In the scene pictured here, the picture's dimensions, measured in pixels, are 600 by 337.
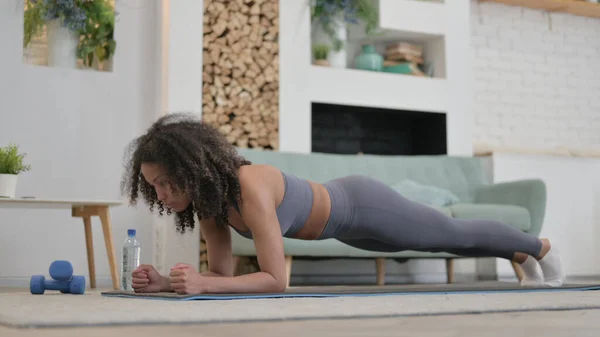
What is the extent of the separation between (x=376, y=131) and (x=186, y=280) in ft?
11.8

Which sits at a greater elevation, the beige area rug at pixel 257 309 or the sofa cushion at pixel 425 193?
the sofa cushion at pixel 425 193

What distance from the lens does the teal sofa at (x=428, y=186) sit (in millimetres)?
4160

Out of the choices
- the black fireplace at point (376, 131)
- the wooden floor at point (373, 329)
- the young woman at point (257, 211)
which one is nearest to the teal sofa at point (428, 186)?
the black fireplace at point (376, 131)

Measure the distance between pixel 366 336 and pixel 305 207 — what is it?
4.09ft

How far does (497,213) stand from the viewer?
4410 millimetres

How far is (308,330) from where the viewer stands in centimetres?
137

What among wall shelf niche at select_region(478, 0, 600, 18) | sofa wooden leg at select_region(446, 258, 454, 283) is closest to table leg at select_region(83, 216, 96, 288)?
sofa wooden leg at select_region(446, 258, 454, 283)

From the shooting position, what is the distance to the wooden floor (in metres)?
1.30

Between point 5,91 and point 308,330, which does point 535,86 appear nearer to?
point 5,91

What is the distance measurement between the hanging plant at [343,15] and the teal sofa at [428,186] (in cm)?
97

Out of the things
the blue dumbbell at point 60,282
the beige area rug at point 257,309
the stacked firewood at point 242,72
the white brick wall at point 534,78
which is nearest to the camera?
the beige area rug at point 257,309

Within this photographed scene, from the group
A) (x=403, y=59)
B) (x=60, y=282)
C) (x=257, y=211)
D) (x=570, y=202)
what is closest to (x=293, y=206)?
(x=257, y=211)

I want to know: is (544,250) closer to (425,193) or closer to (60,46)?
(425,193)

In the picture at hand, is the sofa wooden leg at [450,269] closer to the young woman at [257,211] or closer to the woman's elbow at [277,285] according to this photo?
the young woman at [257,211]
